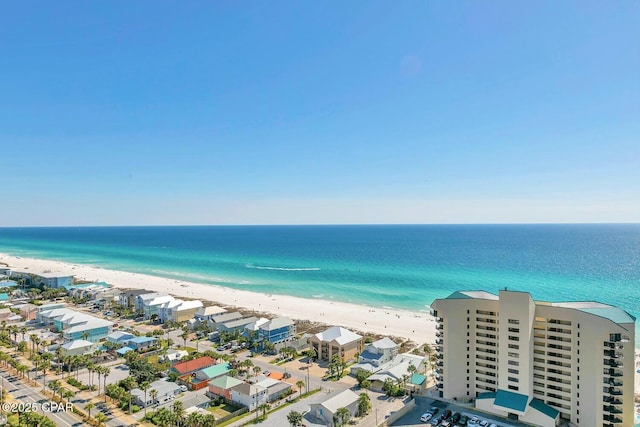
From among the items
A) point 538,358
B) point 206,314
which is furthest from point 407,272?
point 538,358

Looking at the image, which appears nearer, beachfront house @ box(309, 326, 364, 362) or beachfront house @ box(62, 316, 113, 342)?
beachfront house @ box(309, 326, 364, 362)

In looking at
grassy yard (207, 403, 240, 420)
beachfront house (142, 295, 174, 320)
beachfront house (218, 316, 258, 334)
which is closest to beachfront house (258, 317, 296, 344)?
beachfront house (218, 316, 258, 334)

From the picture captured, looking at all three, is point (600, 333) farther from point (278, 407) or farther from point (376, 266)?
point (376, 266)

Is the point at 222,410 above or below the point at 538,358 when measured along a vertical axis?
below

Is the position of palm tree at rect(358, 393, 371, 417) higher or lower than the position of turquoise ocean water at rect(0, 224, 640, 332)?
lower

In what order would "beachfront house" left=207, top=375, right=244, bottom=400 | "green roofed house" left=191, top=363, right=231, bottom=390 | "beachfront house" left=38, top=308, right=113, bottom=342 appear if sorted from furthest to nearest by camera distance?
"beachfront house" left=38, top=308, right=113, bottom=342, "green roofed house" left=191, top=363, right=231, bottom=390, "beachfront house" left=207, top=375, right=244, bottom=400

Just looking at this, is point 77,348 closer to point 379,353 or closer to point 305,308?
point 379,353

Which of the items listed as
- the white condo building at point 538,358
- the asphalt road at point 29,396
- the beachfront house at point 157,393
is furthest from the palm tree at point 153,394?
the white condo building at point 538,358

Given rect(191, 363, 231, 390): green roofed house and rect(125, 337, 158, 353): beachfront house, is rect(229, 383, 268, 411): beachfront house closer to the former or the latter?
rect(191, 363, 231, 390): green roofed house
